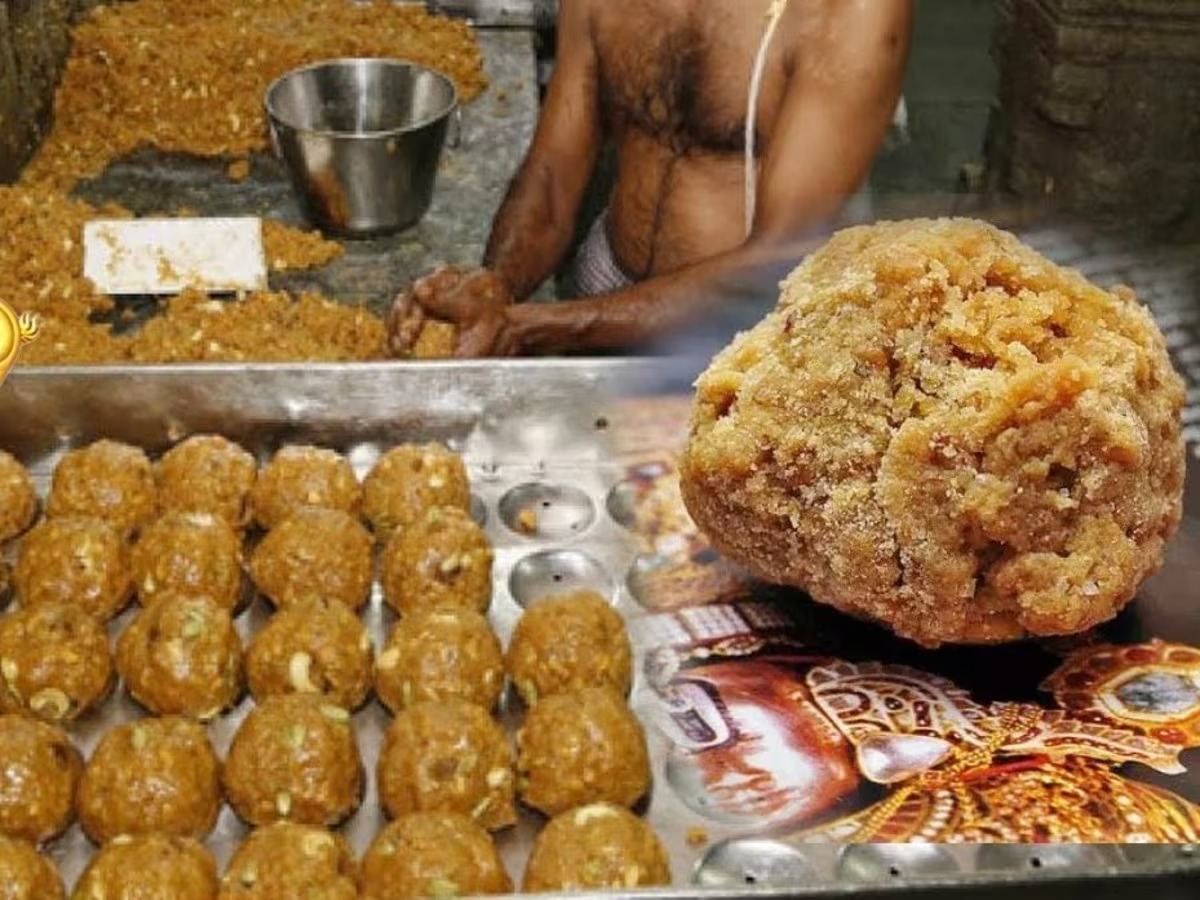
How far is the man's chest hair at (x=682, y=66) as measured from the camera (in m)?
2.90

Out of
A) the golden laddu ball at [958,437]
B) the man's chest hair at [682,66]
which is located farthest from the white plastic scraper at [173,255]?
the golden laddu ball at [958,437]

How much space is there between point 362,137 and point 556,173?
0.59 metres

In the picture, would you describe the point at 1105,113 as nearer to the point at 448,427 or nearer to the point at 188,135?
the point at 448,427

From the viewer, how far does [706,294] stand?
2.57 m

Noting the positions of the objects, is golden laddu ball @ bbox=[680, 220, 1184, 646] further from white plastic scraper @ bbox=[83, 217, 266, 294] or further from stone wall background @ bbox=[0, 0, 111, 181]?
stone wall background @ bbox=[0, 0, 111, 181]

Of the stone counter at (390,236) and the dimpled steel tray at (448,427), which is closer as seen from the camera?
the dimpled steel tray at (448,427)

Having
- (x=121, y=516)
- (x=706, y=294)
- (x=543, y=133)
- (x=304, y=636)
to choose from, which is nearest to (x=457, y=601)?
(x=304, y=636)

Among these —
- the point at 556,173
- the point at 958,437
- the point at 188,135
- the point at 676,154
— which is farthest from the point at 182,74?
the point at 958,437

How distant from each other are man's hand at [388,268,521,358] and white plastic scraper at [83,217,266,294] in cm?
30

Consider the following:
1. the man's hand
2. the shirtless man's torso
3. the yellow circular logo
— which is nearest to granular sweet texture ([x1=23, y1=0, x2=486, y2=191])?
the shirtless man's torso

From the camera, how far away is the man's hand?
2.67 meters

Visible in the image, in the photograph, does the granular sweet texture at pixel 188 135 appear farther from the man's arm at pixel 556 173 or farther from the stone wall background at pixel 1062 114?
the man's arm at pixel 556 173

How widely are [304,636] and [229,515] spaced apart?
37 cm

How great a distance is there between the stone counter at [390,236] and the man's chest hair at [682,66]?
500 mm
